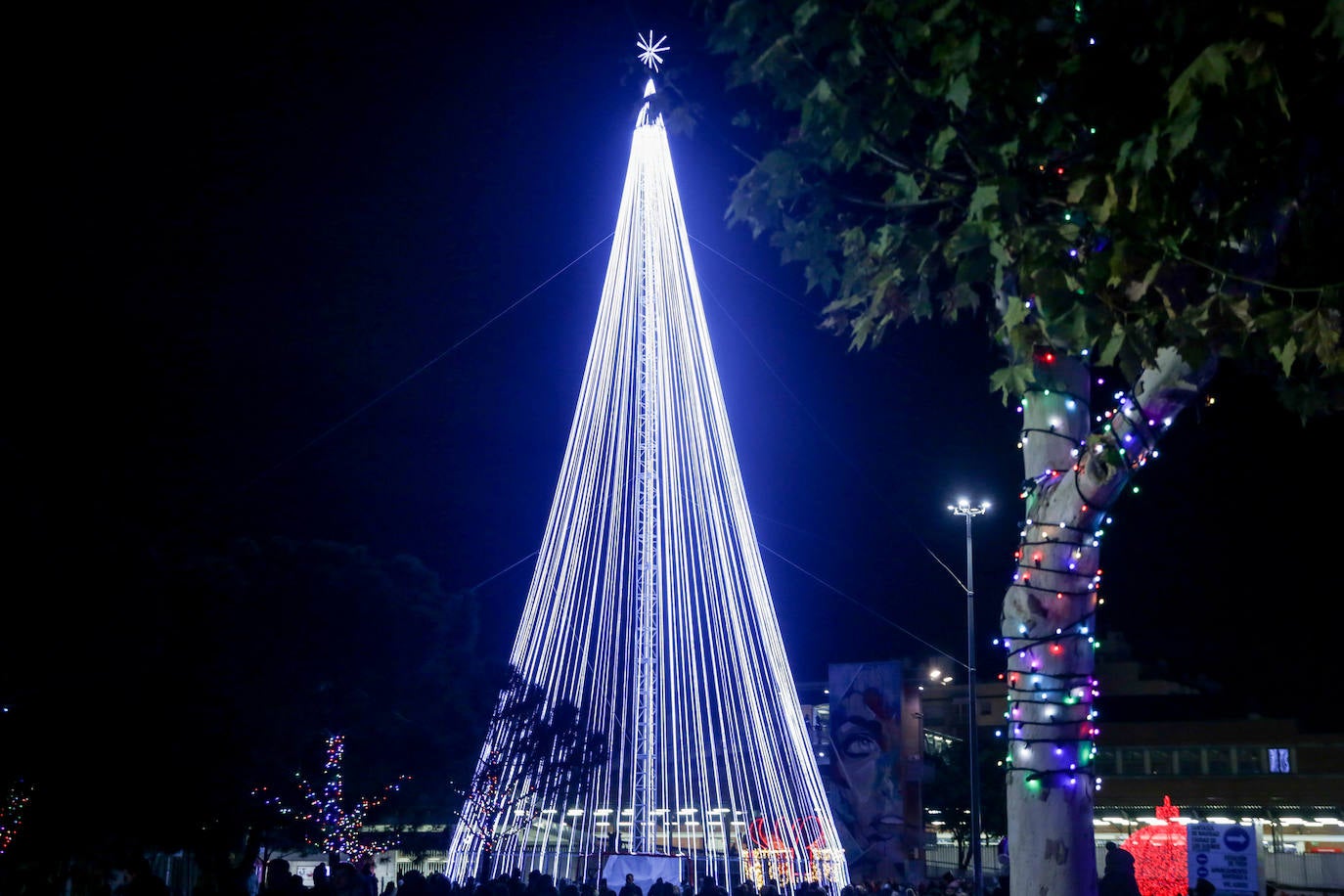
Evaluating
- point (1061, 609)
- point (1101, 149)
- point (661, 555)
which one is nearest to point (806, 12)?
point (1101, 149)

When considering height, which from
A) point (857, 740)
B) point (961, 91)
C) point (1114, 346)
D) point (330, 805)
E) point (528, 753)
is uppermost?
point (961, 91)

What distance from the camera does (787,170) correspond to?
6.57 m

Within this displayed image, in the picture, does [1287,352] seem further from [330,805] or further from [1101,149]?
[330,805]

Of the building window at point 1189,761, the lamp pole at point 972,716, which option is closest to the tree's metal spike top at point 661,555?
the lamp pole at point 972,716

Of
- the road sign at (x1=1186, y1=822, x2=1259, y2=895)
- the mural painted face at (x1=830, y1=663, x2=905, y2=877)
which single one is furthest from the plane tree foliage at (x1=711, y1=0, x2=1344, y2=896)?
the mural painted face at (x1=830, y1=663, x2=905, y2=877)

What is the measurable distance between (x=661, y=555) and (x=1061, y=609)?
20247 millimetres

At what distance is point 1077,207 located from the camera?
19.5 feet

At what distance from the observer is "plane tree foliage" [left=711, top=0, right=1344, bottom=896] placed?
18.1ft

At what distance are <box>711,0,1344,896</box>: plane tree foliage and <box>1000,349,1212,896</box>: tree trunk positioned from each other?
0.01 m

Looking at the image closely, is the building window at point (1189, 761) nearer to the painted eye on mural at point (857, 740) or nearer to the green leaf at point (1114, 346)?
the painted eye on mural at point (857, 740)

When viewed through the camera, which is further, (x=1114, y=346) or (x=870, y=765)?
(x=870, y=765)

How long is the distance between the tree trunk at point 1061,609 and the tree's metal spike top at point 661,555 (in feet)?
57.0

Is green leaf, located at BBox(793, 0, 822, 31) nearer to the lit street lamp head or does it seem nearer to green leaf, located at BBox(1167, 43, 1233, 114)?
green leaf, located at BBox(1167, 43, 1233, 114)

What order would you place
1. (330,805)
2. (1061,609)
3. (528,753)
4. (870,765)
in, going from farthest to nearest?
(528,753), (870,765), (330,805), (1061,609)
